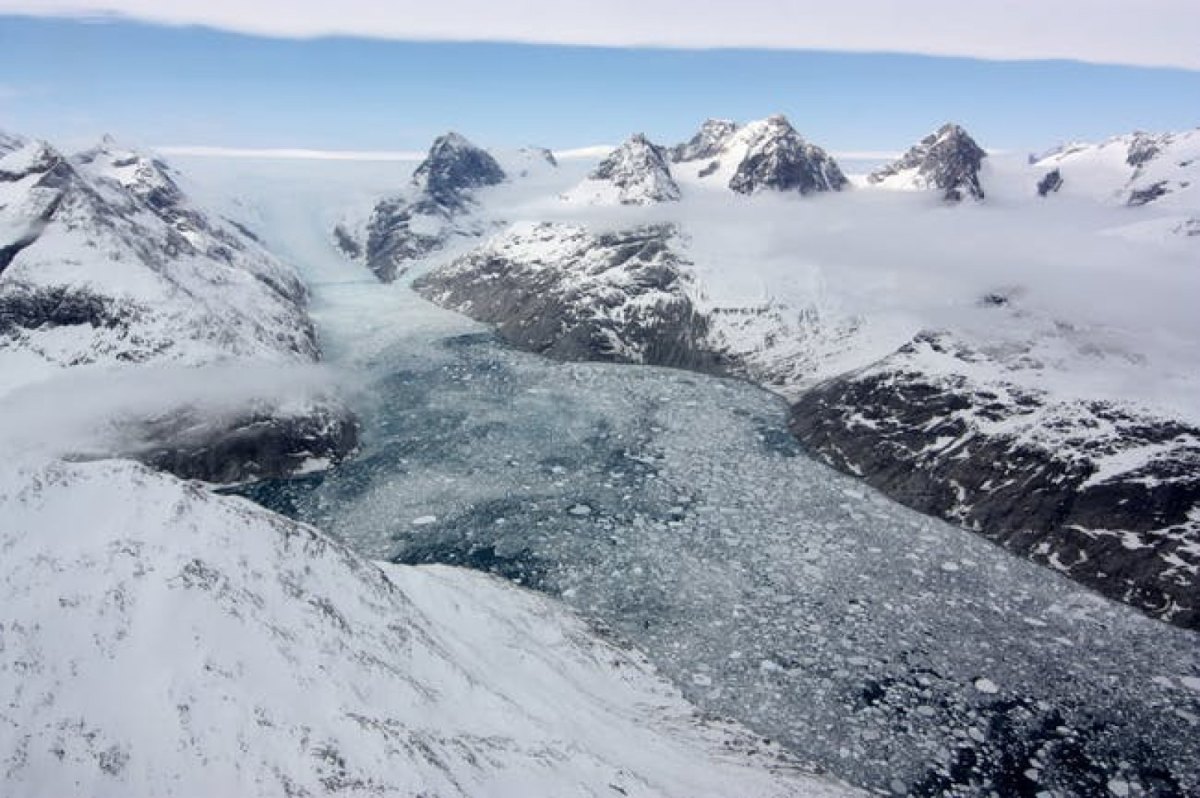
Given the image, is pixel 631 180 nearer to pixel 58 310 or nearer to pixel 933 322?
pixel 933 322

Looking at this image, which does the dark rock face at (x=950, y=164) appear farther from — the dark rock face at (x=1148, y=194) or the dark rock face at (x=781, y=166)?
the dark rock face at (x=1148, y=194)

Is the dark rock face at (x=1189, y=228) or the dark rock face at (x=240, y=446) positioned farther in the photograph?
the dark rock face at (x=1189, y=228)

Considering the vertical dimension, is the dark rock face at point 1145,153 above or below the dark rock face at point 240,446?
above

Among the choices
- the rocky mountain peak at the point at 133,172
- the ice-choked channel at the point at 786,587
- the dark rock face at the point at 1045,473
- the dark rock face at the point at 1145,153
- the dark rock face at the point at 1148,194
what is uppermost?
the dark rock face at the point at 1145,153

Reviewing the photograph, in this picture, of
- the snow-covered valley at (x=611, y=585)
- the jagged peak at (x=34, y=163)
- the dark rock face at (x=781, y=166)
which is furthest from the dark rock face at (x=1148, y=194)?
the jagged peak at (x=34, y=163)

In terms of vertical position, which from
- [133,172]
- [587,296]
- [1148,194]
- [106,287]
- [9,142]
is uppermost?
[1148,194]

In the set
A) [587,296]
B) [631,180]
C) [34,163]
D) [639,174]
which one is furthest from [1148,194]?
[34,163]

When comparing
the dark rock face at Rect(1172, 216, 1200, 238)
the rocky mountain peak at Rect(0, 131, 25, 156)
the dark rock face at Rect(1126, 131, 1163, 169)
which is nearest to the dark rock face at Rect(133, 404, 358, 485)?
the dark rock face at Rect(1172, 216, 1200, 238)
